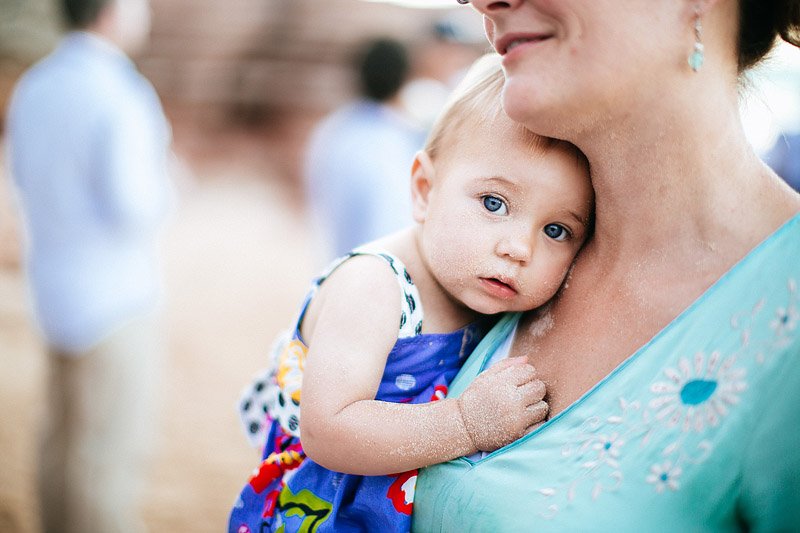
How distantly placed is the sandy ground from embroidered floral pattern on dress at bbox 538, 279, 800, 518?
3366 millimetres

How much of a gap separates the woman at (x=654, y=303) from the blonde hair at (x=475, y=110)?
76 mm

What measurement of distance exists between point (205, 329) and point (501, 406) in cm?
629

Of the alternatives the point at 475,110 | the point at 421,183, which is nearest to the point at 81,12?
the point at 421,183

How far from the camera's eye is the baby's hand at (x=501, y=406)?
3.99 ft

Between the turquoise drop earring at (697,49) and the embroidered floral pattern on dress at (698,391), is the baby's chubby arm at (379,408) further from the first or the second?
the turquoise drop earring at (697,49)

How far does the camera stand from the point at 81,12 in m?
3.32

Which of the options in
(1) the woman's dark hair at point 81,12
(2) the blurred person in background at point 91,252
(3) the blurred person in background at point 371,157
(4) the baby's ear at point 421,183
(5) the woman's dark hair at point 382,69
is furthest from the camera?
(5) the woman's dark hair at point 382,69

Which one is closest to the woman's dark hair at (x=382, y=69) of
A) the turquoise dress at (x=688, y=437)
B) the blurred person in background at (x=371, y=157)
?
the blurred person in background at (x=371, y=157)

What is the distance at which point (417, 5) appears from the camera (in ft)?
36.8

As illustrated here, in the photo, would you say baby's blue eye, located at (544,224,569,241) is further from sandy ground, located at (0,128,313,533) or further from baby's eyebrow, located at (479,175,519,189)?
sandy ground, located at (0,128,313,533)

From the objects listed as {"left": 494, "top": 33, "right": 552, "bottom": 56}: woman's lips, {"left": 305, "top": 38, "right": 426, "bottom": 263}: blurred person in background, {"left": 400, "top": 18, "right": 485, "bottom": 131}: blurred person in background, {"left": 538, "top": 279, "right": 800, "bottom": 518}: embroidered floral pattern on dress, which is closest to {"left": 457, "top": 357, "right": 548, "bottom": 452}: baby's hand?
{"left": 538, "top": 279, "right": 800, "bottom": 518}: embroidered floral pattern on dress

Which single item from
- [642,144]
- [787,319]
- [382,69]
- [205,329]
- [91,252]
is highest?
[642,144]

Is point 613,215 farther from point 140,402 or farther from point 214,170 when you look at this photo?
point 214,170

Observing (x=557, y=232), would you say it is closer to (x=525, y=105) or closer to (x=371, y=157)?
(x=525, y=105)
